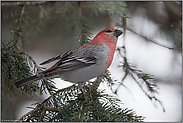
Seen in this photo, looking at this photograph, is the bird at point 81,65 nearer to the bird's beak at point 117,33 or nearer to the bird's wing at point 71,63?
the bird's wing at point 71,63

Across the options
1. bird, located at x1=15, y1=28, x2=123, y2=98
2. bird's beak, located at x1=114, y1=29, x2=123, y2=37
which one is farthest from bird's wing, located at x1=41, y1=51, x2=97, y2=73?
bird's beak, located at x1=114, y1=29, x2=123, y2=37

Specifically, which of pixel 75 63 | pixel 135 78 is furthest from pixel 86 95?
pixel 135 78

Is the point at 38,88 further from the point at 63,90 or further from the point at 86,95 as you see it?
the point at 86,95

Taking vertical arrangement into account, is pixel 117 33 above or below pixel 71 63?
above

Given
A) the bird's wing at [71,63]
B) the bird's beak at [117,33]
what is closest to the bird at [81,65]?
the bird's wing at [71,63]

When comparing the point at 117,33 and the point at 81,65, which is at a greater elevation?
the point at 117,33

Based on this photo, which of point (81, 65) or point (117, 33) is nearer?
point (81, 65)

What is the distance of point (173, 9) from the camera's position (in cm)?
279

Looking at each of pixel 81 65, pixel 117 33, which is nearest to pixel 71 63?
pixel 81 65

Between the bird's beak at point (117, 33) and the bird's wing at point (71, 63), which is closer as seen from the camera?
the bird's wing at point (71, 63)

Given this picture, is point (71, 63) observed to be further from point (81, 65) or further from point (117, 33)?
point (117, 33)

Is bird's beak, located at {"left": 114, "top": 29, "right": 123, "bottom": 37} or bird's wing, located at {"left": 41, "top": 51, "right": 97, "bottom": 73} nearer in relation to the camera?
bird's wing, located at {"left": 41, "top": 51, "right": 97, "bottom": 73}

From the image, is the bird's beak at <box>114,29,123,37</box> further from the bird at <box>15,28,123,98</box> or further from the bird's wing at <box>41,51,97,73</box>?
the bird's wing at <box>41,51,97,73</box>

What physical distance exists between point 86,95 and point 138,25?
162 cm
